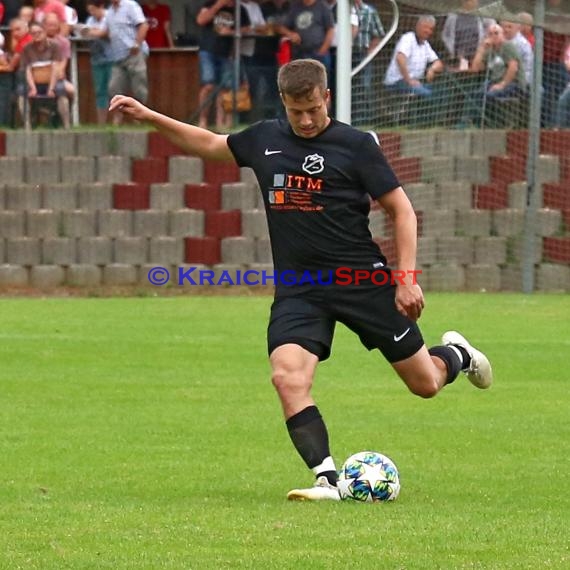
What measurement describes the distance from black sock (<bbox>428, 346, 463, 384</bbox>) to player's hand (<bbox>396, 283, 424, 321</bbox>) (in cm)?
93

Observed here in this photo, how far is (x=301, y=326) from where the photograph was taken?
775 cm

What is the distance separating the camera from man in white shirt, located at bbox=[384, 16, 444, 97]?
1877 cm


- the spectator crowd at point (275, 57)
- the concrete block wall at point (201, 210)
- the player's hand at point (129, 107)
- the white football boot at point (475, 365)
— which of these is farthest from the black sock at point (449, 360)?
the concrete block wall at point (201, 210)

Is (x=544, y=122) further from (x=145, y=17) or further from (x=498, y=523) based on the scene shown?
(x=498, y=523)

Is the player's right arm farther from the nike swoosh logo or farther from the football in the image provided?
the football

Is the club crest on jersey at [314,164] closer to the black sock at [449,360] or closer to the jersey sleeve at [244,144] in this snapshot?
the jersey sleeve at [244,144]

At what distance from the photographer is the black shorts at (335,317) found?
7.75 metres

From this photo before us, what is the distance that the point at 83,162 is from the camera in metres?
20.5

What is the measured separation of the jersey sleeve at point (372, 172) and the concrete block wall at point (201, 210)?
40.1 feet

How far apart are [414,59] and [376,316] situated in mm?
11417

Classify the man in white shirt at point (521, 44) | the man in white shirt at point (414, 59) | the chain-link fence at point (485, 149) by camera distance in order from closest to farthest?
the man in white shirt at point (414, 59) < the chain-link fence at point (485, 149) < the man in white shirt at point (521, 44)

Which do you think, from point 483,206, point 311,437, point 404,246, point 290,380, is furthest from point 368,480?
point 483,206

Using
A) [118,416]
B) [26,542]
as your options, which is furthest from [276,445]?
[26,542]

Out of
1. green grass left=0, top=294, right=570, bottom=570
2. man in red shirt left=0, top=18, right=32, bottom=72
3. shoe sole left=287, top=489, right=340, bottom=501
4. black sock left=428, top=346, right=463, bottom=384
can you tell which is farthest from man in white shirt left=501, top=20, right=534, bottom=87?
shoe sole left=287, top=489, right=340, bottom=501
